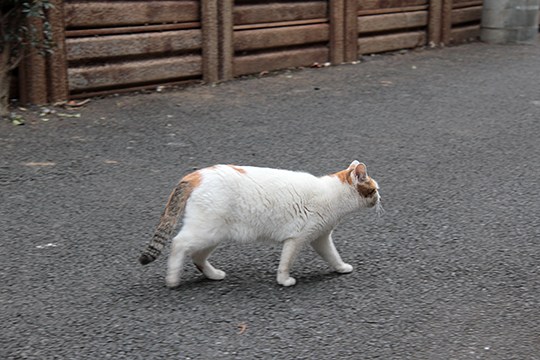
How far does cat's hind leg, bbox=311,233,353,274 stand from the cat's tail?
735mm

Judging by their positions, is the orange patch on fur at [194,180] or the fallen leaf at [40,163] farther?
the fallen leaf at [40,163]

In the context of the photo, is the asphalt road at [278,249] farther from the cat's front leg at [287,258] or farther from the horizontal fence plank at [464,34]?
the horizontal fence plank at [464,34]

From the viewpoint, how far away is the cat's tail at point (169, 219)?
13.6ft

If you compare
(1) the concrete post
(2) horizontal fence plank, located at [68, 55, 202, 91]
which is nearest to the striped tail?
(2) horizontal fence plank, located at [68, 55, 202, 91]

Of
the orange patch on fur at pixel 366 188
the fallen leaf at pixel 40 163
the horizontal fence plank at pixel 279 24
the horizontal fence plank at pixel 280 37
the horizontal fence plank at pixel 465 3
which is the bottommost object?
the fallen leaf at pixel 40 163

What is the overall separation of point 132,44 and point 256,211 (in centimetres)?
505

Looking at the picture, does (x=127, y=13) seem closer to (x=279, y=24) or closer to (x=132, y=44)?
(x=132, y=44)

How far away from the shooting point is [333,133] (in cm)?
777

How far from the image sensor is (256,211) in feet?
13.8

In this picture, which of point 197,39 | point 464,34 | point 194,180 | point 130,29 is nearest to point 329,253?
point 194,180

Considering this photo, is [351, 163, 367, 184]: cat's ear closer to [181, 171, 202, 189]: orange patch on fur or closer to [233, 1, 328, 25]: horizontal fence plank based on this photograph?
[181, 171, 202, 189]: orange patch on fur

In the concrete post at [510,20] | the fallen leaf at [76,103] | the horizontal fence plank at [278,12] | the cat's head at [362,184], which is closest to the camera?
the cat's head at [362,184]

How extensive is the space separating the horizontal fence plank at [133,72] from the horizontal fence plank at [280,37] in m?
0.69

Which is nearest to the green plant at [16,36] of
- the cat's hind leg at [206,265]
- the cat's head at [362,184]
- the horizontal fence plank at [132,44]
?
the horizontal fence plank at [132,44]
